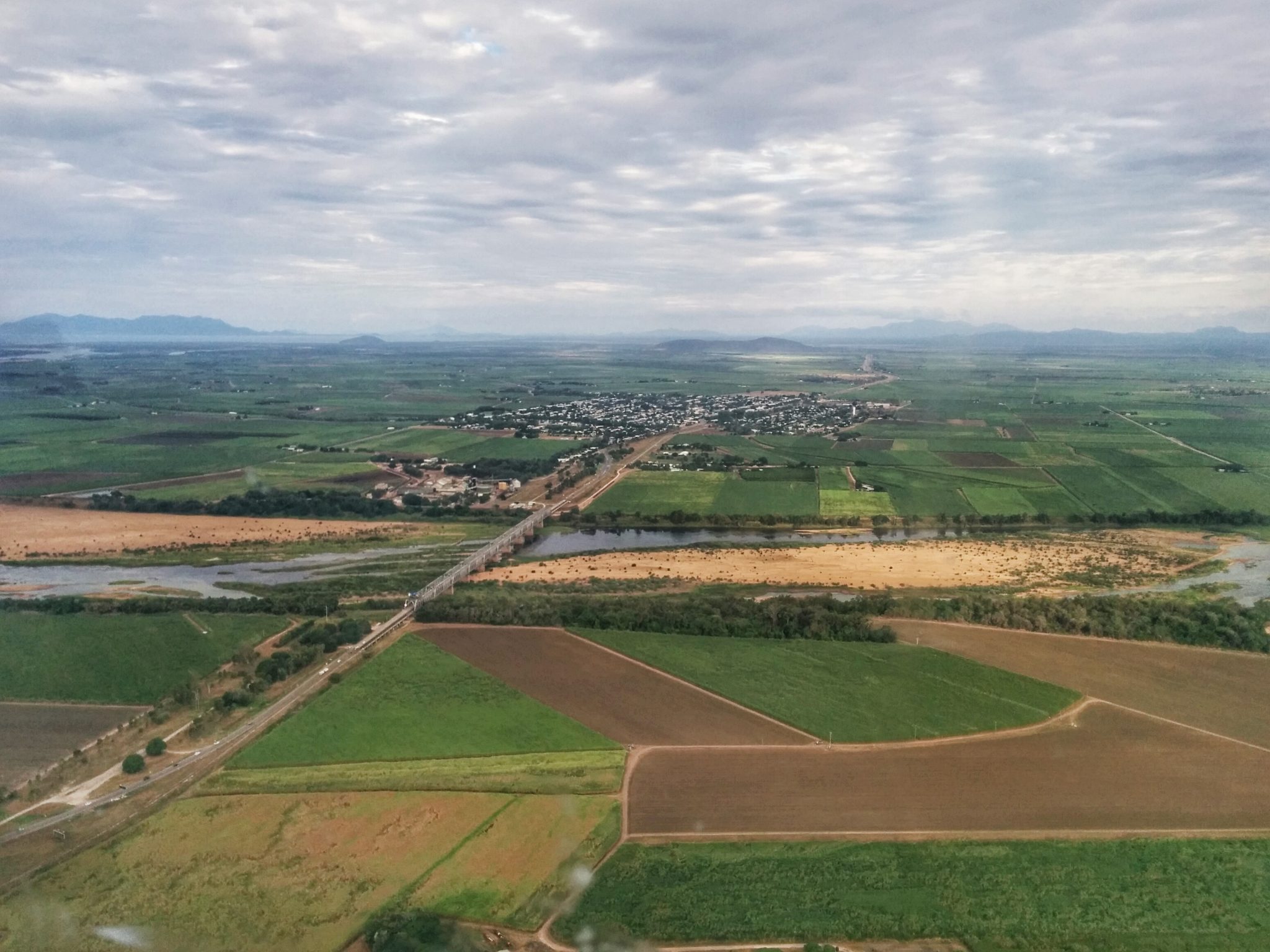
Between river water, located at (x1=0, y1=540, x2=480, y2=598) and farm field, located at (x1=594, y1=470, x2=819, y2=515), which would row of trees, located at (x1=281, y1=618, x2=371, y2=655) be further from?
farm field, located at (x1=594, y1=470, x2=819, y2=515)

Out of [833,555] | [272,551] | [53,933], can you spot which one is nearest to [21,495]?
[272,551]

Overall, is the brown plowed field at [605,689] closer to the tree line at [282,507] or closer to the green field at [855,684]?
the green field at [855,684]

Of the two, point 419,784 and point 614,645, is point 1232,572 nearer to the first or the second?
point 614,645

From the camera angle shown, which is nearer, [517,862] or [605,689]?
[517,862]

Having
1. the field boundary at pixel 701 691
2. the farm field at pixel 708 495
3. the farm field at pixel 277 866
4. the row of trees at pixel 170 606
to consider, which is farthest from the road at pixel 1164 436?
the row of trees at pixel 170 606

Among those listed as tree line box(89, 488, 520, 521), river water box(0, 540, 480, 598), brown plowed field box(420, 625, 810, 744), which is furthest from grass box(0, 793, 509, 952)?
tree line box(89, 488, 520, 521)

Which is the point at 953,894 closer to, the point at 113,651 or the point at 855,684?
the point at 855,684

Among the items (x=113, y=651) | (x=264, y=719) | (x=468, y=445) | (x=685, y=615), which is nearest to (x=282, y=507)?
(x=113, y=651)
